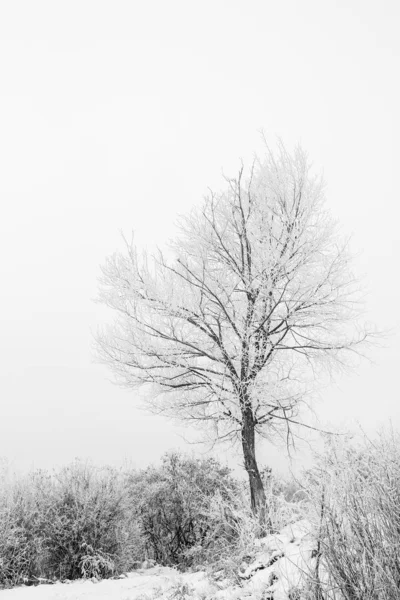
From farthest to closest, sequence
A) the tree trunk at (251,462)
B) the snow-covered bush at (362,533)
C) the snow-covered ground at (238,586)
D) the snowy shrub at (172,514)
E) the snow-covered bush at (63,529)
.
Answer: the snowy shrub at (172,514) → the tree trunk at (251,462) → the snow-covered bush at (63,529) → the snow-covered ground at (238,586) → the snow-covered bush at (362,533)

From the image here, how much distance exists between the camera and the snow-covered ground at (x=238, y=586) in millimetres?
3428

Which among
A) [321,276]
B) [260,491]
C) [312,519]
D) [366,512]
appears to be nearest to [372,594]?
[366,512]

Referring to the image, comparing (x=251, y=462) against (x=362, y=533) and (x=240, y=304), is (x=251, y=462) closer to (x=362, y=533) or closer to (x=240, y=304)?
(x=240, y=304)

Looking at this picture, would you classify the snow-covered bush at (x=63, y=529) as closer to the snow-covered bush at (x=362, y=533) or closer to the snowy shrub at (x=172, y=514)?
the snowy shrub at (x=172, y=514)

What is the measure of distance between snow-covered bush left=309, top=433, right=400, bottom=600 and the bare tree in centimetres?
449

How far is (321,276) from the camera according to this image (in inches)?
314

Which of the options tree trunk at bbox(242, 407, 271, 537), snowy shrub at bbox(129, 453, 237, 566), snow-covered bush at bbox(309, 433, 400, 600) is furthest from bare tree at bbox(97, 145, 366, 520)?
snow-covered bush at bbox(309, 433, 400, 600)

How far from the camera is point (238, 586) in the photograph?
13.9 feet

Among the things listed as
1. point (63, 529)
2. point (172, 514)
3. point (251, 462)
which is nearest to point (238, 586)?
point (251, 462)

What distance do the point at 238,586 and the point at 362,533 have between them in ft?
6.97

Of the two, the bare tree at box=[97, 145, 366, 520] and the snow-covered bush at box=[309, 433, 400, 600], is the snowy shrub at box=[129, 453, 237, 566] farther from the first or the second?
the snow-covered bush at box=[309, 433, 400, 600]

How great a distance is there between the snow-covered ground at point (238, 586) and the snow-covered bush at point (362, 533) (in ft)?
0.72

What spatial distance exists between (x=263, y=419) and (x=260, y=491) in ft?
4.31

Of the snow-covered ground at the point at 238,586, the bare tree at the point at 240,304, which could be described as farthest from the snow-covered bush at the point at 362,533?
the bare tree at the point at 240,304
